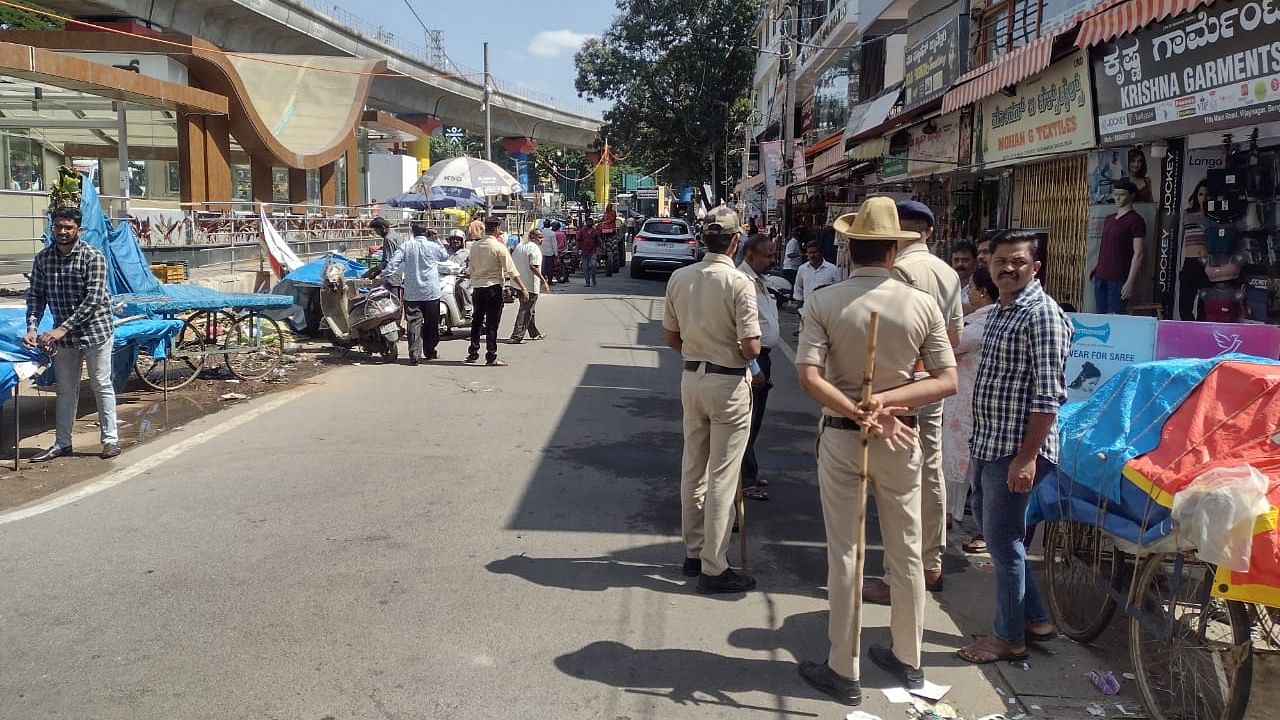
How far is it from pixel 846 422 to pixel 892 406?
203 millimetres

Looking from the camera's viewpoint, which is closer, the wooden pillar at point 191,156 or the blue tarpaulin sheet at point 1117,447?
the blue tarpaulin sheet at point 1117,447

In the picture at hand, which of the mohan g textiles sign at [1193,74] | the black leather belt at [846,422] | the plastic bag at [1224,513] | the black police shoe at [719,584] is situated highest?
the mohan g textiles sign at [1193,74]

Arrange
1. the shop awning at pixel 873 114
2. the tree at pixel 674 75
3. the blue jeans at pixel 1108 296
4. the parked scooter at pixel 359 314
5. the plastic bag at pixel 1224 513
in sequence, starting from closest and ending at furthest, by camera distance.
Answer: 1. the plastic bag at pixel 1224 513
2. the blue jeans at pixel 1108 296
3. the parked scooter at pixel 359 314
4. the shop awning at pixel 873 114
5. the tree at pixel 674 75

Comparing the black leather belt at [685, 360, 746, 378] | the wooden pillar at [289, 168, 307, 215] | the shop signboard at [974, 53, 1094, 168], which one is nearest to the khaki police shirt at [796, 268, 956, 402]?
the black leather belt at [685, 360, 746, 378]

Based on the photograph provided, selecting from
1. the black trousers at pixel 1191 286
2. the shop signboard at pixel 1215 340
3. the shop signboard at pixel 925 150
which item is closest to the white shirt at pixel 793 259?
the shop signboard at pixel 925 150

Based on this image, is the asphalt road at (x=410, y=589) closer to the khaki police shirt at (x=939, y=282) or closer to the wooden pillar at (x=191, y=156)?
the khaki police shirt at (x=939, y=282)

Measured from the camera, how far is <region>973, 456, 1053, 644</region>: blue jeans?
4.21 metres

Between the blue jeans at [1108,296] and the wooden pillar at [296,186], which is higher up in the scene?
the wooden pillar at [296,186]

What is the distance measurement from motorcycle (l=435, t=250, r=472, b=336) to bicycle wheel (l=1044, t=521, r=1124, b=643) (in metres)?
10.4

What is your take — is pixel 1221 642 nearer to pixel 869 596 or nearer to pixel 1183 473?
pixel 1183 473

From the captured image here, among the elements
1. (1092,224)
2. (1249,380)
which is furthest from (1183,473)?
(1092,224)

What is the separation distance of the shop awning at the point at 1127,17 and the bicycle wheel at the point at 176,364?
928 centimetres

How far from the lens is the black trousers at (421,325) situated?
12305 mm

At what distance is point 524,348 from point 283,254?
4683mm
